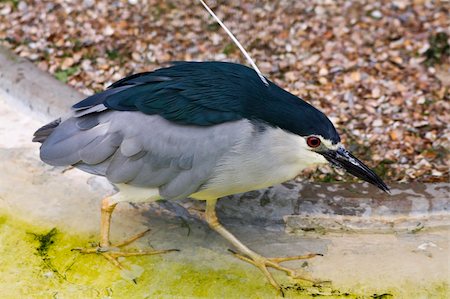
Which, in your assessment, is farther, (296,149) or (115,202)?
(115,202)

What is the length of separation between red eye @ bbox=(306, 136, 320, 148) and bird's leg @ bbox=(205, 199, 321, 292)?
1.74ft

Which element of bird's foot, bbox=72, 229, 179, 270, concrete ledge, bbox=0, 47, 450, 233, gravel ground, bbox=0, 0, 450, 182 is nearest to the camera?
bird's foot, bbox=72, 229, 179, 270

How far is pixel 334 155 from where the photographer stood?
8.36ft

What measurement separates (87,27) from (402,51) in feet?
6.12

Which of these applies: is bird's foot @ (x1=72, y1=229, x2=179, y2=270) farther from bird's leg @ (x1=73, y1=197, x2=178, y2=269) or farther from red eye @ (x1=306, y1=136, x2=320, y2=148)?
red eye @ (x1=306, y1=136, x2=320, y2=148)

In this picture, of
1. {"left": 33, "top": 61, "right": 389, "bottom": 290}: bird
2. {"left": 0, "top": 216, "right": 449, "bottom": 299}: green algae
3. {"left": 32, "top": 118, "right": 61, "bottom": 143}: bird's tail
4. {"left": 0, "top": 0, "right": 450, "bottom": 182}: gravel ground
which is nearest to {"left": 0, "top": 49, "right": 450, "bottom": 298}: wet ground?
{"left": 0, "top": 216, "right": 449, "bottom": 299}: green algae

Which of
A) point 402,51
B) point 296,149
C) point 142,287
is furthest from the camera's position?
point 402,51

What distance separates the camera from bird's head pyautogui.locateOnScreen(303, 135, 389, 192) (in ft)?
8.18

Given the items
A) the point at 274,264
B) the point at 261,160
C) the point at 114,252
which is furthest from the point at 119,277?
the point at 261,160

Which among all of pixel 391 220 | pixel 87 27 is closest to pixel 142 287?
pixel 391 220

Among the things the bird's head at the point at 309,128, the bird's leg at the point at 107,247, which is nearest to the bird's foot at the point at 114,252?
the bird's leg at the point at 107,247

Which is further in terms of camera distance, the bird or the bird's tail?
the bird's tail

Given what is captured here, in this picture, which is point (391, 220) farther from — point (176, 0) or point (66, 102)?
point (176, 0)

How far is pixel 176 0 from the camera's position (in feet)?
15.0
